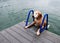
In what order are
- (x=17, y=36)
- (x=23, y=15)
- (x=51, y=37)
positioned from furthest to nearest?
(x=23, y=15), (x=17, y=36), (x=51, y=37)

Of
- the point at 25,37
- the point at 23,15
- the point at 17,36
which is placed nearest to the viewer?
the point at 25,37

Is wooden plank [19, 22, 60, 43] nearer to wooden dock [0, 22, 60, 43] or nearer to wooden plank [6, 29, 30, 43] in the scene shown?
wooden dock [0, 22, 60, 43]

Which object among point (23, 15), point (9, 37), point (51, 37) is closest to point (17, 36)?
point (9, 37)

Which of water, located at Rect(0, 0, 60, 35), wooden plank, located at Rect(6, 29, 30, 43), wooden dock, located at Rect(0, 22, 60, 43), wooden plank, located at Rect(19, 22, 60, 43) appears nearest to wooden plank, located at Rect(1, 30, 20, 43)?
wooden dock, located at Rect(0, 22, 60, 43)

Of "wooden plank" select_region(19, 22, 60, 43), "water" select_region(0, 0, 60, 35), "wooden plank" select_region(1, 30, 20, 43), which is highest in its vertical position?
"wooden plank" select_region(19, 22, 60, 43)

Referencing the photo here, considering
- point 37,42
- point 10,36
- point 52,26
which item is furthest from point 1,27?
point 37,42

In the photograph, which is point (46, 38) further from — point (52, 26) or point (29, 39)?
point (52, 26)

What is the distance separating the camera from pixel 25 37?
12.8ft

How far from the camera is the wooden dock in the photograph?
3.67 m

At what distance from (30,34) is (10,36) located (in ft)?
2.63

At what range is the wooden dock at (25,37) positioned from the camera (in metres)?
Result: 3.67

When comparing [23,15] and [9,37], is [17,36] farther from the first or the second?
[23,15]

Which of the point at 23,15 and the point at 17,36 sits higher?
the point at 17,36

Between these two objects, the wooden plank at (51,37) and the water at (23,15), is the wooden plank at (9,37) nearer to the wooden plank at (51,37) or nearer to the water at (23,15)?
the wooden plank at (51,37)
